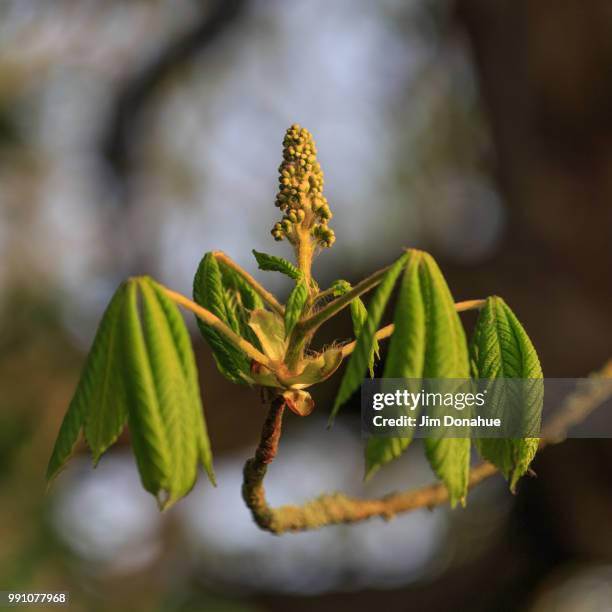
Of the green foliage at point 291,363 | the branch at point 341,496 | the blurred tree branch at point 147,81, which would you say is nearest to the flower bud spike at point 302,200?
the green foliage at point 291,363

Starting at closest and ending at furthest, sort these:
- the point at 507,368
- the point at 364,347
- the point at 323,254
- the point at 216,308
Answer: the point at 364,347, the point at 507,368, the point at 216,308, the point at 323,254

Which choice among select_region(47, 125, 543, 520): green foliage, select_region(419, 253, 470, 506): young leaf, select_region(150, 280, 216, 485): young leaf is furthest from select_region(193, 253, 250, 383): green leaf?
select_region(419, 253, 470, 506): young leaf

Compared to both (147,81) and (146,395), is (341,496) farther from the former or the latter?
(147,81)

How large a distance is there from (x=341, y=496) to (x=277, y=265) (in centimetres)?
61

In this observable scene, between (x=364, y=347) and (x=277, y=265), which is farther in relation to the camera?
(x=277, y=265)

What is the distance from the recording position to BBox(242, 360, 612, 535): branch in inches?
42.4

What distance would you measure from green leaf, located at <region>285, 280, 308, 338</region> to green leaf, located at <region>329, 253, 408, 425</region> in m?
0.18

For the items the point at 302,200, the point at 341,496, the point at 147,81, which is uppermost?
the point at 147,81

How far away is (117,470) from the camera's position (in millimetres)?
3775

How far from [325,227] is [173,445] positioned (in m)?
0.40

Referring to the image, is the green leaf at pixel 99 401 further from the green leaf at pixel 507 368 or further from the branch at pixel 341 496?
the green leaf at pixel 507 368

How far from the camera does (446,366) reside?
81 cm

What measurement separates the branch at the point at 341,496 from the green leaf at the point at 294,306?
0.35 ft

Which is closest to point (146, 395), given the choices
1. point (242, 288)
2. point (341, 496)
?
point (242, 288)
